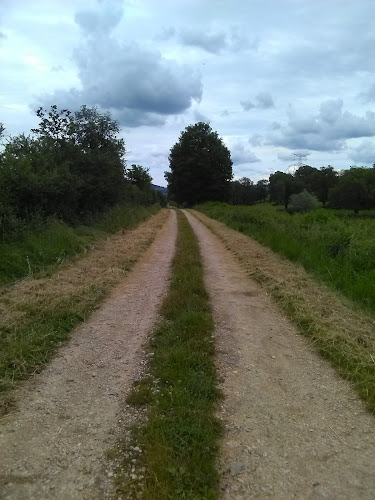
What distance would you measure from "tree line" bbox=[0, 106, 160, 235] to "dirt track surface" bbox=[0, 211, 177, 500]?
6908 millimetres

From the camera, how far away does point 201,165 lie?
5903 centimetres

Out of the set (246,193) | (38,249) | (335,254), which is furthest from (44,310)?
(246,193)

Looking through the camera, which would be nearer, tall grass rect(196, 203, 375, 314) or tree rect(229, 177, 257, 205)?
tall grass rect(196, 203, 375, 314)

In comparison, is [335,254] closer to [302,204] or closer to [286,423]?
[286,423]

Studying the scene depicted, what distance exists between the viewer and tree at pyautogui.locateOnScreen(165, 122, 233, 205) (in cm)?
5981

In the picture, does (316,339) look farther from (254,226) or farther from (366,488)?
(254,226)

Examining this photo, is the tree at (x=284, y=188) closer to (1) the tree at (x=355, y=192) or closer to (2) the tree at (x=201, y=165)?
(1) the tree at (x=355, y=192)

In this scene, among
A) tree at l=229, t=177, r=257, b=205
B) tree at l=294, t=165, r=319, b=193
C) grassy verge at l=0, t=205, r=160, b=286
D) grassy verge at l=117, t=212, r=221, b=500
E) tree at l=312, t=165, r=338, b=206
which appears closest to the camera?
grassy verge at l=117, t=212, r=221, b=500

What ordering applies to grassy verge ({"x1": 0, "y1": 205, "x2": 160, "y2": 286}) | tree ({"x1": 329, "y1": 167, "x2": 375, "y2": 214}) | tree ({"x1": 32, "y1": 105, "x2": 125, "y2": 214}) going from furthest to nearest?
tree ({"x1": 329, "y1": 167, "x2": 375, "y2": 214}), tree ({"x1": 32, "y1": 105, "x2": 125, "y2": 214}), grassy verge ({"x1": 0, "y1": 205, "x2": 160, "y2": 286})

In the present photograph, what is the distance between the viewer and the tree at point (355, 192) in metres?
64.7

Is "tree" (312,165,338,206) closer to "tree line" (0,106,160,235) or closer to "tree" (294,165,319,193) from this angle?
"tree" (294,165,319,193)

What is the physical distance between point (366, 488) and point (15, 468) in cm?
280

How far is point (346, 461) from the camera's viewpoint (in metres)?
3.33

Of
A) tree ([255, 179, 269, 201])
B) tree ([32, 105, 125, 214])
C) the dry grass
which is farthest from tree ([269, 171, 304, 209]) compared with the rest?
the dry grass
